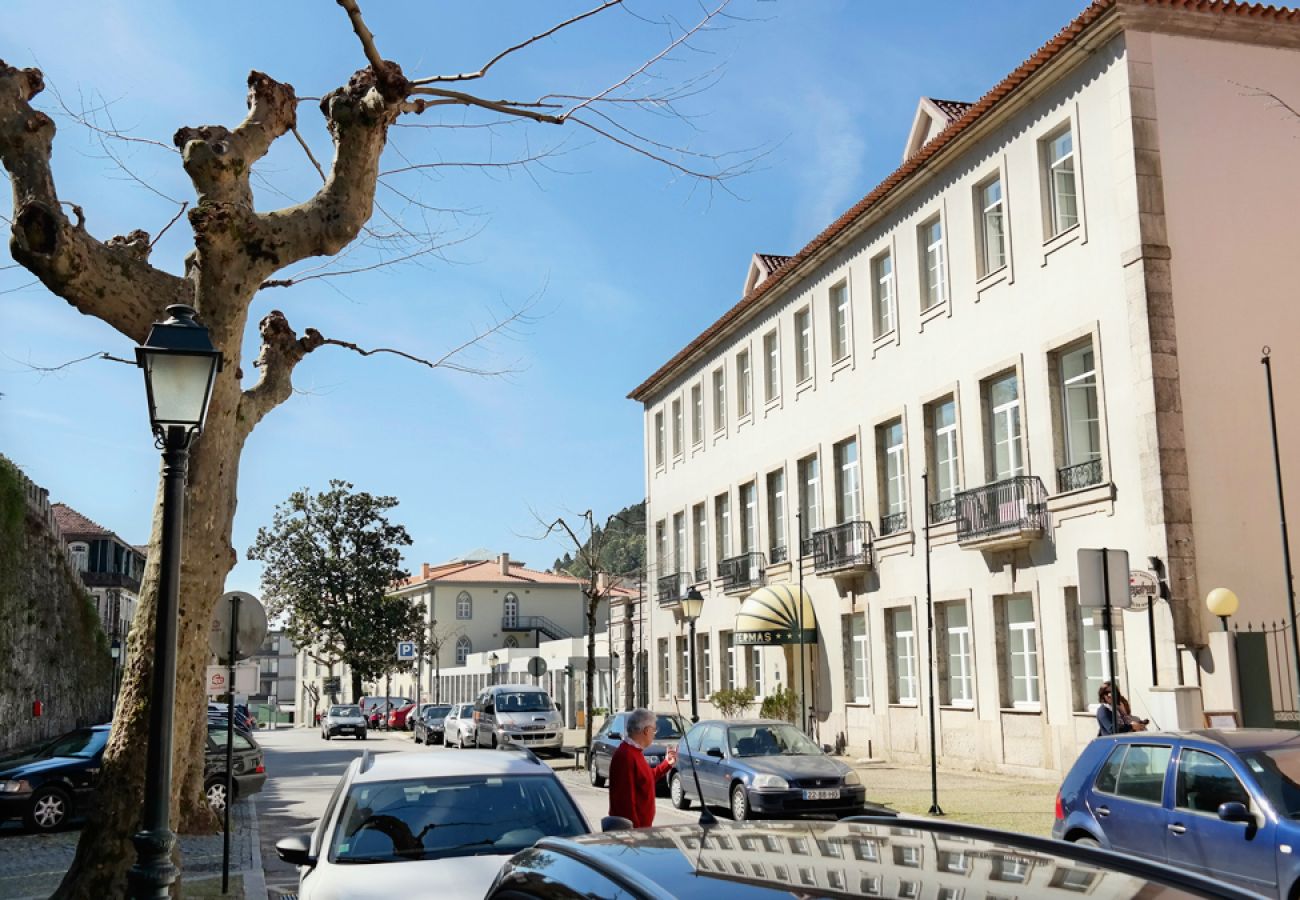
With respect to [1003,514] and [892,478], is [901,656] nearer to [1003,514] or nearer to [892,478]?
[892,478]

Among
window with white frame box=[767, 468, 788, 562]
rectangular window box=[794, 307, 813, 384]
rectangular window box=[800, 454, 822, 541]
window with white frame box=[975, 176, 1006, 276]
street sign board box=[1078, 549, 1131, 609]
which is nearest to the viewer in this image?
street sign board box=[1078, 549, 1131, 609]

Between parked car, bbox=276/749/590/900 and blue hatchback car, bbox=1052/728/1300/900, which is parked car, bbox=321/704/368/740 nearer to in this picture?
blue hatchback car, bbox=1052/728/1300/900

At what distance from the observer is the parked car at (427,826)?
6703 millimetres

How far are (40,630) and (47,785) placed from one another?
924 inches

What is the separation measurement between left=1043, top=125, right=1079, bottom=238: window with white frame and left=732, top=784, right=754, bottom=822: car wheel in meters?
11.9

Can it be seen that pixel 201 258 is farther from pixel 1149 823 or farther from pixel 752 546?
pixel 752 546

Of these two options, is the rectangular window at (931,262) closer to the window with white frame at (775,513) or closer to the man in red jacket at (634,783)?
the window with white frame at (775,513)

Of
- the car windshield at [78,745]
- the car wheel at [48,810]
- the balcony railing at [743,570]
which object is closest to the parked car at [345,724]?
the balcony railing at [743,570]

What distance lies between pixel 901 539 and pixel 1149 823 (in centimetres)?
1923

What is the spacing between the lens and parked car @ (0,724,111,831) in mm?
17906

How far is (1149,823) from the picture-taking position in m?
9.60

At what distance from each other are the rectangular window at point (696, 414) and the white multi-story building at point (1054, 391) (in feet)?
Answer: 32.0

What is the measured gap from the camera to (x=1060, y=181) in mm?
23688

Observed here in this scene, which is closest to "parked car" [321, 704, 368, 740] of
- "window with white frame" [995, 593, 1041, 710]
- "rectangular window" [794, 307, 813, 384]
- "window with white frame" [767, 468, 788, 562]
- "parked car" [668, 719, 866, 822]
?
"window with white frame" [767, 468, 788, 562]
